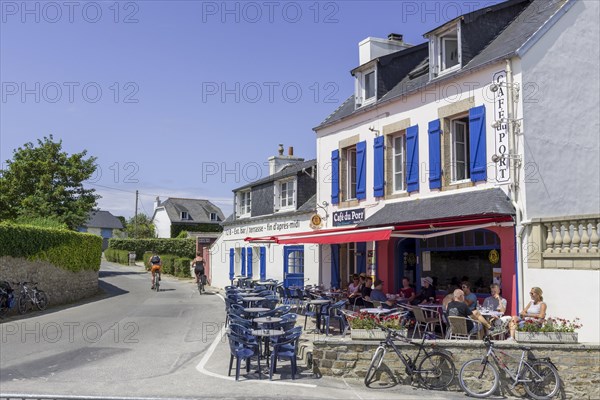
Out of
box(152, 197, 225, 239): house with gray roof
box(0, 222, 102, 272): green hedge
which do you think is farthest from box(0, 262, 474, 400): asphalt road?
box(152, 197, 225, 239): house with gray roof

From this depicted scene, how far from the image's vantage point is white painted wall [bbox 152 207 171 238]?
215ft

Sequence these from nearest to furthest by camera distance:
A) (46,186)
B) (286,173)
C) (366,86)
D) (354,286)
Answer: (354,286), (366,86), (286,173), (46,186)

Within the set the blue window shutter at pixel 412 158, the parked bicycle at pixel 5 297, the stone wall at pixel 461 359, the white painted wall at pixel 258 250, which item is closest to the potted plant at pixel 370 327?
the stone wall at pixel 461 359

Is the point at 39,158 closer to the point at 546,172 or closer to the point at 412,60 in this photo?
A: the point at 412,60

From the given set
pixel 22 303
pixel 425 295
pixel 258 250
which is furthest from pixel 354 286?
pixel 258 250

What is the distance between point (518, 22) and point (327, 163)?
692 centimetres

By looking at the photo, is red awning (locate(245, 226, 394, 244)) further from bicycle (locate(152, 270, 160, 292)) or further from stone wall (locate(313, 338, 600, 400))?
bicycle (locate(152, 270, 160, 292))

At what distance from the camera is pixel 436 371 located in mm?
9391

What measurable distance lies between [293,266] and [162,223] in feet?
161

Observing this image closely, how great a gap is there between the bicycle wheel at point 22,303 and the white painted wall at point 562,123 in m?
13.2

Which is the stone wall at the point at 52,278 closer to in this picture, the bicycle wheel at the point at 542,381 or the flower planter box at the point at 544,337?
the flower planter box at the point at 544,337

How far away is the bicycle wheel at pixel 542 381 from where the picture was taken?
9.13m

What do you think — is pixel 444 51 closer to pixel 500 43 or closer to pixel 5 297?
pixel 500 43

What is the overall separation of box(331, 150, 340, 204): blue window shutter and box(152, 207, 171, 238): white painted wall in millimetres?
47980
